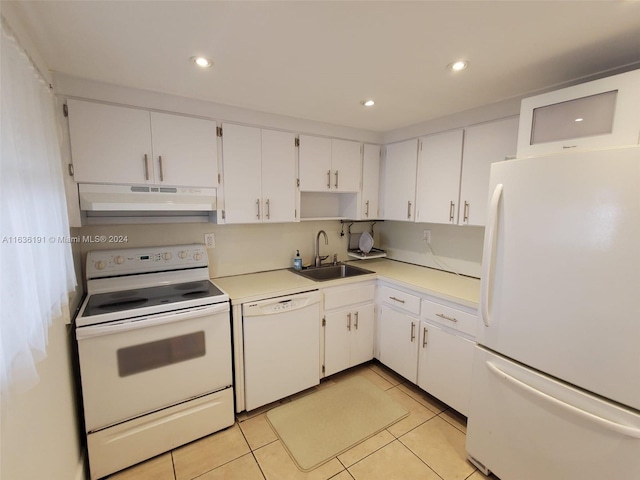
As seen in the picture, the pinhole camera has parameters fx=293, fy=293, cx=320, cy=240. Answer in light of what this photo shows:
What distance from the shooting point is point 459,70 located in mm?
1615

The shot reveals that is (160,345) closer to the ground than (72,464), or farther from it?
farther from it

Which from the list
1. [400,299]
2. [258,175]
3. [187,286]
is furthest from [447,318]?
[187,286]

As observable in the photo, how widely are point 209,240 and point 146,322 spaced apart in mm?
912

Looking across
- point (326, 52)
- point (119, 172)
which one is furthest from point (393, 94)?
point (119, 172)

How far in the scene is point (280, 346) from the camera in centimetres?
220

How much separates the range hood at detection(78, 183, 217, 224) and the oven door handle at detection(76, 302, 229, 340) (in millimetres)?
689

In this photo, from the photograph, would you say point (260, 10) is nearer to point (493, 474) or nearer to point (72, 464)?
point (72, 464)

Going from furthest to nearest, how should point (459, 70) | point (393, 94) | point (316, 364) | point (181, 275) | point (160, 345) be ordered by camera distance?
point (316, 364), point (181, 275), point (393, 94), point (160, 345), point (459, 70)

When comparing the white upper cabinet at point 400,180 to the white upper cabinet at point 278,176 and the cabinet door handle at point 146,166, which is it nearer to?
the white upper cabinet at point 278,176

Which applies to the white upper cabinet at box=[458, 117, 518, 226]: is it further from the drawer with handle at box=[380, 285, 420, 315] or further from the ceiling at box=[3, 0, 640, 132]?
the drawer with handle at box=[380, 285, 420, 315]

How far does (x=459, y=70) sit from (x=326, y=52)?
76 centimetres

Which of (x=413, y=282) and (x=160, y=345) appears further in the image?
(x=413, y=282)

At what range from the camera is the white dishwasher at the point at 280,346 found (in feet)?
6.84

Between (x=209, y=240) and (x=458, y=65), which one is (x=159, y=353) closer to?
(x=209, y=240)
